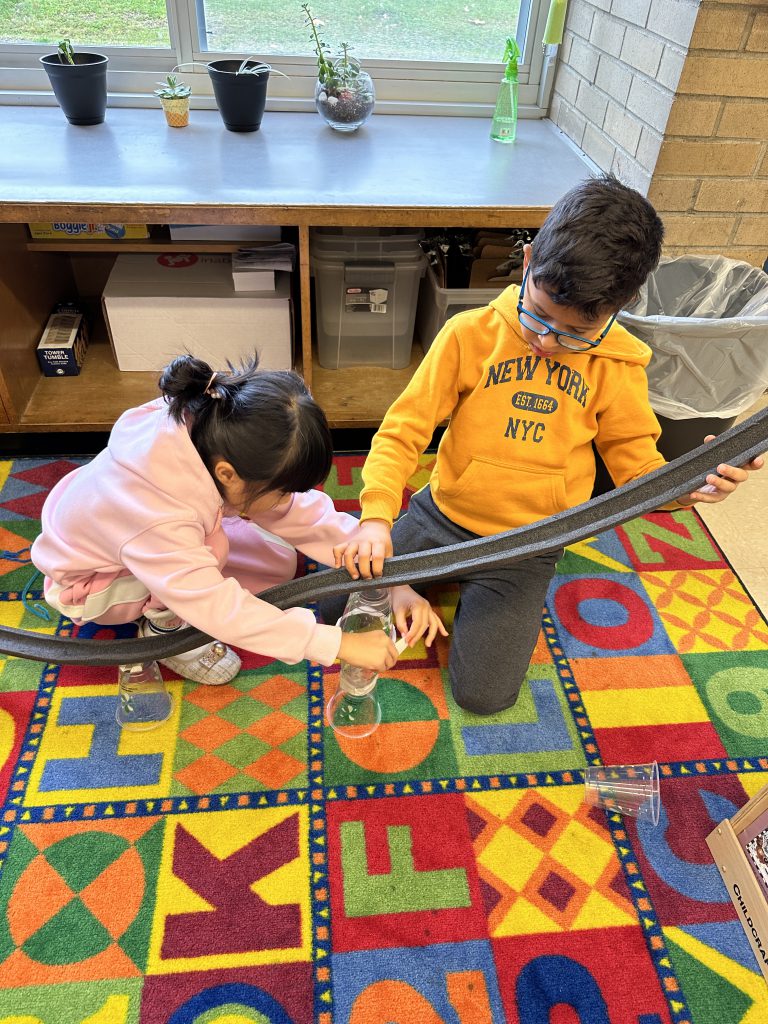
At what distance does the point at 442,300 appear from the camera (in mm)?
1791

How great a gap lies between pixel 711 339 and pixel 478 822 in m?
1.04

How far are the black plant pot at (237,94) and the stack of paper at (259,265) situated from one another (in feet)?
1.02

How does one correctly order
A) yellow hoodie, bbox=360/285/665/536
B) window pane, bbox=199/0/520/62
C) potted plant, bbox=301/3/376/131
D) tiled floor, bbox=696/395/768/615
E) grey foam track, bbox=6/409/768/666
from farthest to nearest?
window pane, bbox=199/0/520/62, potted plant, bbox=301/3/376/131, tiled floor, bbox=696/395/768/615, yellow hoodie, bbox=360/285/665/536, grey foam track, bbox=6/409/768/666

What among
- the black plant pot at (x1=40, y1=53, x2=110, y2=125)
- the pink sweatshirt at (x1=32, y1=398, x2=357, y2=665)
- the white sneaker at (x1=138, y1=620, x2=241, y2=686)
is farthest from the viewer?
the black plant pot at (x1=40, y1=53, x2=110, y2=125)

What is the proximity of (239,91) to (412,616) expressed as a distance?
4.38 feet

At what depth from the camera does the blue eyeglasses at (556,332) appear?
1.00 metres

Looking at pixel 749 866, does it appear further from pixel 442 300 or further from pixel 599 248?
pixel 442 300

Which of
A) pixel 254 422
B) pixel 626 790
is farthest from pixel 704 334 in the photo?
pixel 254 422

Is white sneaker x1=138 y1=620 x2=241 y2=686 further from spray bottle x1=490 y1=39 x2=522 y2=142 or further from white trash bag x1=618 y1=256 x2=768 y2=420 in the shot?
spray bottle x1=490 y1=39 x2=522 y2=142

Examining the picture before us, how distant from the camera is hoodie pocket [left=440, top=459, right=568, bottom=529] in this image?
3.98 feet

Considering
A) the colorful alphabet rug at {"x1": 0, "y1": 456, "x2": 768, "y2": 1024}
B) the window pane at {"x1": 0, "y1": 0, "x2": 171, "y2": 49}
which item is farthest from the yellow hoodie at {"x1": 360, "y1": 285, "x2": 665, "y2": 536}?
the window pane at {"x1": 0, "y1": 0, "x2": 171, "y2": 49}

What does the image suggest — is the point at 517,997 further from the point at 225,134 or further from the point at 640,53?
the point at 225,134

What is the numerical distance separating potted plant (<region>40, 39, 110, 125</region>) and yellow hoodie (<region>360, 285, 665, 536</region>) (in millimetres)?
1178

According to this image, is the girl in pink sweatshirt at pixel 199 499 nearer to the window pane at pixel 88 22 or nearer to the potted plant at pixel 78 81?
the potted plant at pixel 78 81
